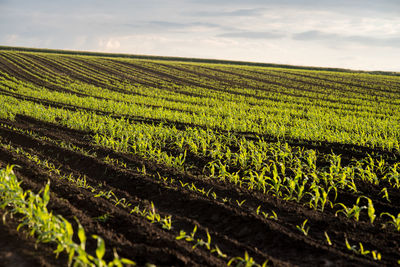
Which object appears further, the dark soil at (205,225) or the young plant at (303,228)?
the young plant at (303,228)

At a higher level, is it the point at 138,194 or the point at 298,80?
the point at 298,80

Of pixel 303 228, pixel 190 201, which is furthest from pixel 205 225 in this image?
pixel 303 228

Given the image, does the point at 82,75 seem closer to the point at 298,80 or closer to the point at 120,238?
the point at 298,80

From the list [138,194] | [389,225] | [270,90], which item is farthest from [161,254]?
[270,90]

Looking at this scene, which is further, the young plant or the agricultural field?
the young plant

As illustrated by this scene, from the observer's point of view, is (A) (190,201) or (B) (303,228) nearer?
(B) (303,228)

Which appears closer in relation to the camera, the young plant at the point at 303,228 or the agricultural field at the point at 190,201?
the agricultural field at the point at 190,201

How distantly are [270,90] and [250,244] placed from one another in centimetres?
2573

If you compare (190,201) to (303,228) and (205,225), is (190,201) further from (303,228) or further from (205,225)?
(303,228)

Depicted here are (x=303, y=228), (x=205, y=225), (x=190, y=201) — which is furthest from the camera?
(x=190, y=201)

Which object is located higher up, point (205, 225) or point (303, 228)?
point (303, 228)

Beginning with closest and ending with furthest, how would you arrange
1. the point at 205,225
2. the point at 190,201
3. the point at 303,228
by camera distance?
the point at 303,228 → the point at 205,225 → the point at 190,201

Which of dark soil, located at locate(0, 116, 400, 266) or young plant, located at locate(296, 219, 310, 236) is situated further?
young plant, located at locate(296, 219, 310, 236)

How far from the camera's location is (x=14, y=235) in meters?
3.52
